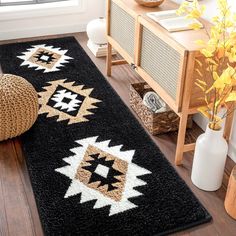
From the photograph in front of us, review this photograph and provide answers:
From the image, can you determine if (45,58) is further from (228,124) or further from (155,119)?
(228,124)

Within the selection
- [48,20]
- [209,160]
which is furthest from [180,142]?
[48,20]

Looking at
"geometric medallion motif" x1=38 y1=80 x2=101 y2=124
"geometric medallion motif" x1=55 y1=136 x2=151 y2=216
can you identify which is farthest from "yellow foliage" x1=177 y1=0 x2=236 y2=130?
"geometric medallion motif" x1=38 y1=80 x2=101 y2=124

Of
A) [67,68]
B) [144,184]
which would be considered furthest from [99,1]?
[144,184]

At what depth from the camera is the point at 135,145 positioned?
7.11 feet

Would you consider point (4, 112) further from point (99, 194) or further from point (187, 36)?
point (187, 36)

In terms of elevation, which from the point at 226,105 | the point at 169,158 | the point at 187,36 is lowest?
the point at 169,158

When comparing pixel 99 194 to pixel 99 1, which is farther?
pixel 99 1

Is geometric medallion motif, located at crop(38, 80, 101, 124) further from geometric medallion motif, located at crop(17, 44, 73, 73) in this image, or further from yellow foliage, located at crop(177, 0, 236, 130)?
yellow foliage, located at crop(177, 0, 236, 130)

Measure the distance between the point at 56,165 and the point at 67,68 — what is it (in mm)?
1121

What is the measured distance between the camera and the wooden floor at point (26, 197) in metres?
1.67

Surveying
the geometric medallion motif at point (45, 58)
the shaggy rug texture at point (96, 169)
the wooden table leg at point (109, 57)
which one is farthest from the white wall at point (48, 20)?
the wooden table leg at point (109, 57)

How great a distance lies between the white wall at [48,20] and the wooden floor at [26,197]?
1.52 metres

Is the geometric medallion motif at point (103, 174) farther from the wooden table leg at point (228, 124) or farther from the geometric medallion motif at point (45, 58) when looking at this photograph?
the geometric medallion motif at point (45, 58)

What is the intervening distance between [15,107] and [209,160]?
3.33 ft
